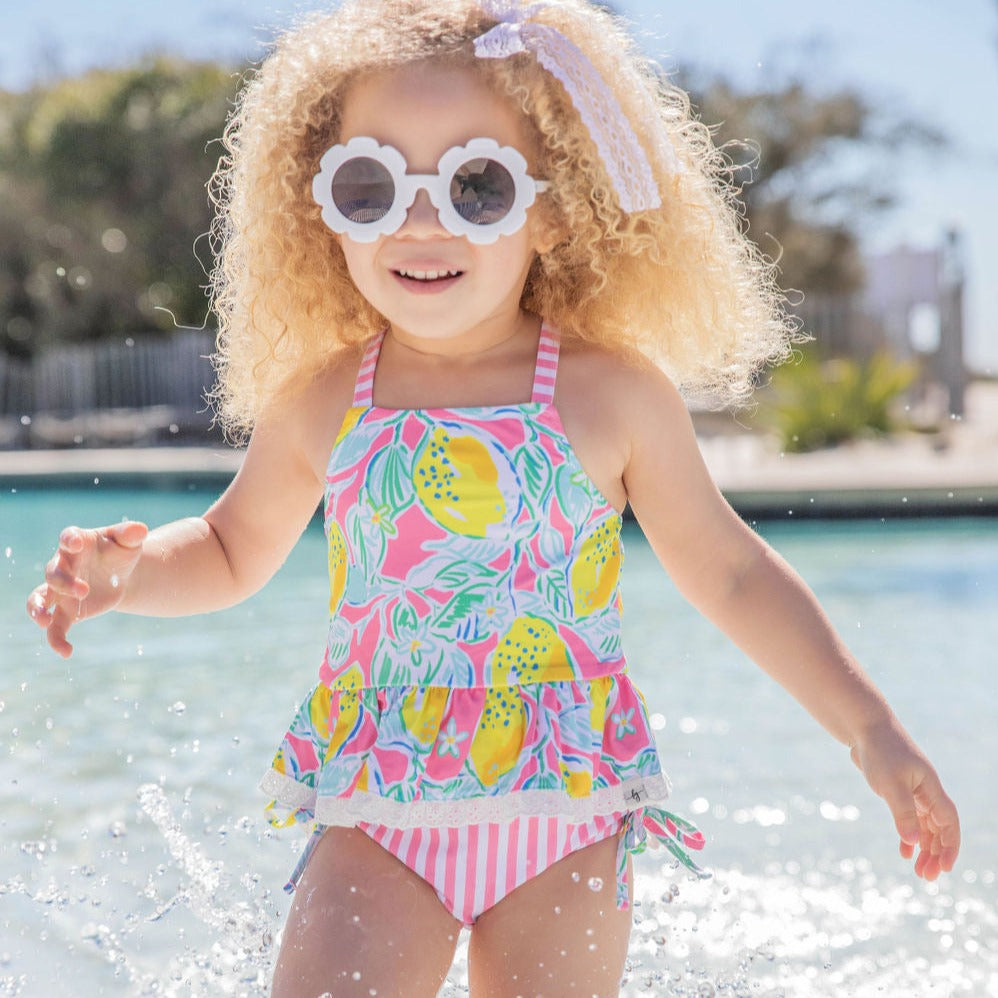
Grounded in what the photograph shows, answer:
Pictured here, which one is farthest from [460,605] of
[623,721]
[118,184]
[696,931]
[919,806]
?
[118,184]

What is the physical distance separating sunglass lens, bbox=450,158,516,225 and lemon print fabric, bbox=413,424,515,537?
0.29 meters

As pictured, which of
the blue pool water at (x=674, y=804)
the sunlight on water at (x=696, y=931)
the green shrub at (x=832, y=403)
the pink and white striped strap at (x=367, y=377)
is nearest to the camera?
the pink and white striped strap at (x=367, y=377)

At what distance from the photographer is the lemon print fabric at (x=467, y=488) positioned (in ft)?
6.27

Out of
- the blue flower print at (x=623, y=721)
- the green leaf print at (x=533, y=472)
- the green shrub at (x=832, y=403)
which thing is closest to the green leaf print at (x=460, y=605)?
the green leaf print at (x=533, y=472)

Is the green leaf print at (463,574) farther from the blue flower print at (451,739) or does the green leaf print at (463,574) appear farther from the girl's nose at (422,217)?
the girl's nose at (422,217)

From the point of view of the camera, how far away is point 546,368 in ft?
6.57

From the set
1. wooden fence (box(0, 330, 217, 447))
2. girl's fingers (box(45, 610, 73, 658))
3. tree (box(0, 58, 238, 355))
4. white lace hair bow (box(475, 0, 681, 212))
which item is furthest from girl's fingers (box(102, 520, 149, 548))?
tree (box(0, 58, 238, 355))

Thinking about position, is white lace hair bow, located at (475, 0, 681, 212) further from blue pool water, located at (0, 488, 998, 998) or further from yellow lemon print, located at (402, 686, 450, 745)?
blue pool water, located at (0, 488, 998, 998)

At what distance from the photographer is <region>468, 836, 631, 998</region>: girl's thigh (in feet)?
5.76

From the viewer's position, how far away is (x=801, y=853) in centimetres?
Answer: 364

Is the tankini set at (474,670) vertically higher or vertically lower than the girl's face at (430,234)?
lower

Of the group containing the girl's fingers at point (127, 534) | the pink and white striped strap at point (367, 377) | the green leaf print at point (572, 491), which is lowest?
the girl's fingers at point (127, 534)

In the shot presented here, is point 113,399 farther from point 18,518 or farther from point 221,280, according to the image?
point 221,280

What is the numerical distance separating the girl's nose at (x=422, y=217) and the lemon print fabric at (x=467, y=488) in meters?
0.28
